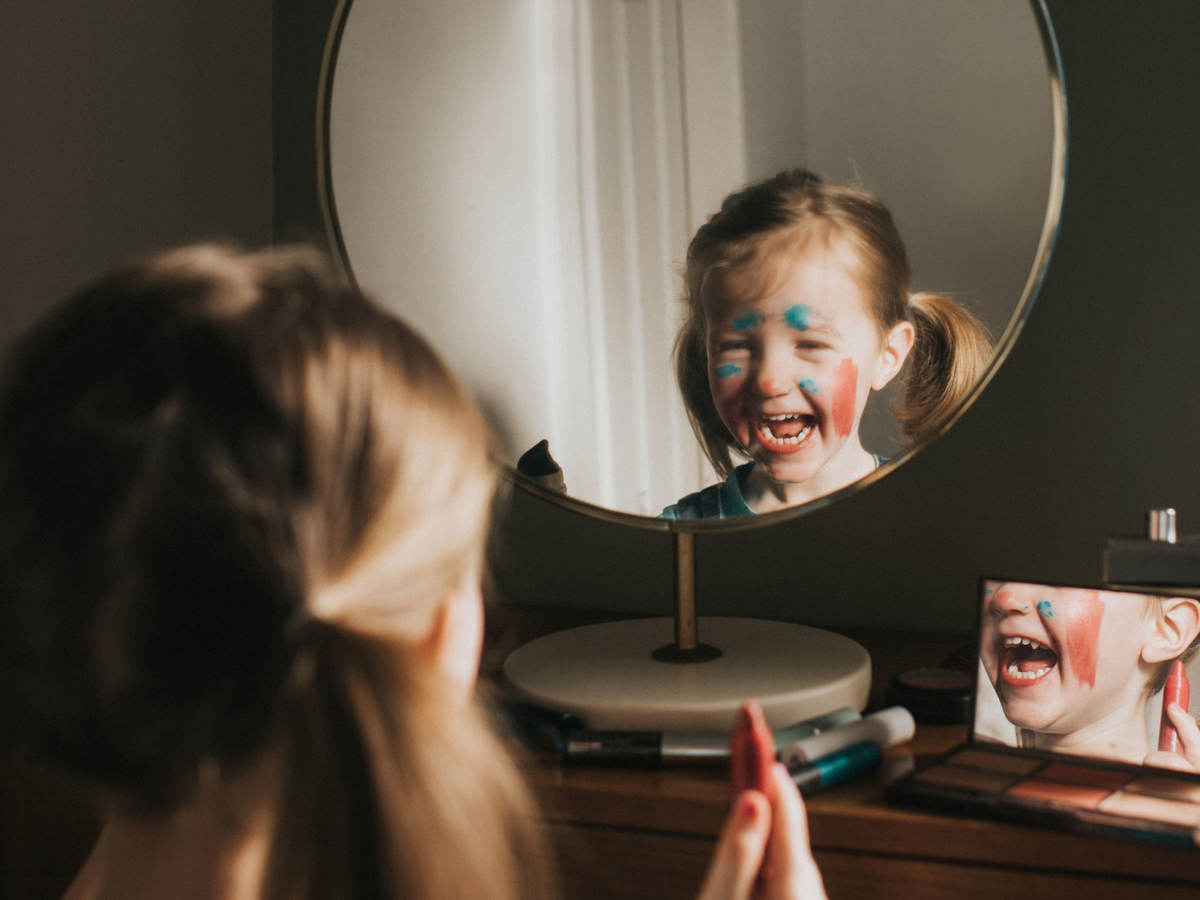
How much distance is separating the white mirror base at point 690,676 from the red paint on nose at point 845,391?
125mm

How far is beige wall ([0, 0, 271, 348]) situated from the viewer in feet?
2.35

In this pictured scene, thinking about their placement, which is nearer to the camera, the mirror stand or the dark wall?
the mirror stand

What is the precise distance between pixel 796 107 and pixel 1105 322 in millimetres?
242

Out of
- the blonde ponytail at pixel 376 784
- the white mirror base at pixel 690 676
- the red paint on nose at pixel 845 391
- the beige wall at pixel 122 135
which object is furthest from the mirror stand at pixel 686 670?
the beige wall at pixel 122 135

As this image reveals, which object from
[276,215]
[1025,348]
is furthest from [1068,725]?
[276,215]

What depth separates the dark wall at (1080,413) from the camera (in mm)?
699

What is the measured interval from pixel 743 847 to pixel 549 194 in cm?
39

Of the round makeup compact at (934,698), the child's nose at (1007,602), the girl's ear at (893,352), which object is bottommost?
the round makeup compact at (934,698)

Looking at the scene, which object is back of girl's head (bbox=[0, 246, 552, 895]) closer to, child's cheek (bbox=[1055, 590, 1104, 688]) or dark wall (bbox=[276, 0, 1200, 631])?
child's cheek (bbox=[1055, 590, 1104, 688])

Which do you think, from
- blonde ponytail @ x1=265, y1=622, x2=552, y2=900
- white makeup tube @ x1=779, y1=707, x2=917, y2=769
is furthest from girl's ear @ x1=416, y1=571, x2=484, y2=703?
white makeup tube @ x1=779, y1=707, x2=917, y2=769

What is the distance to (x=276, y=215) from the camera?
0.92 metres

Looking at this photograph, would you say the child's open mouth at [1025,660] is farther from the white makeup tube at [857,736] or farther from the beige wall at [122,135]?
the beige wall at [122,135]

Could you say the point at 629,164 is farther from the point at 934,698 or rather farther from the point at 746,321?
the point at 934,698

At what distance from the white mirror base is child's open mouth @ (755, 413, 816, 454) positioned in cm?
11
